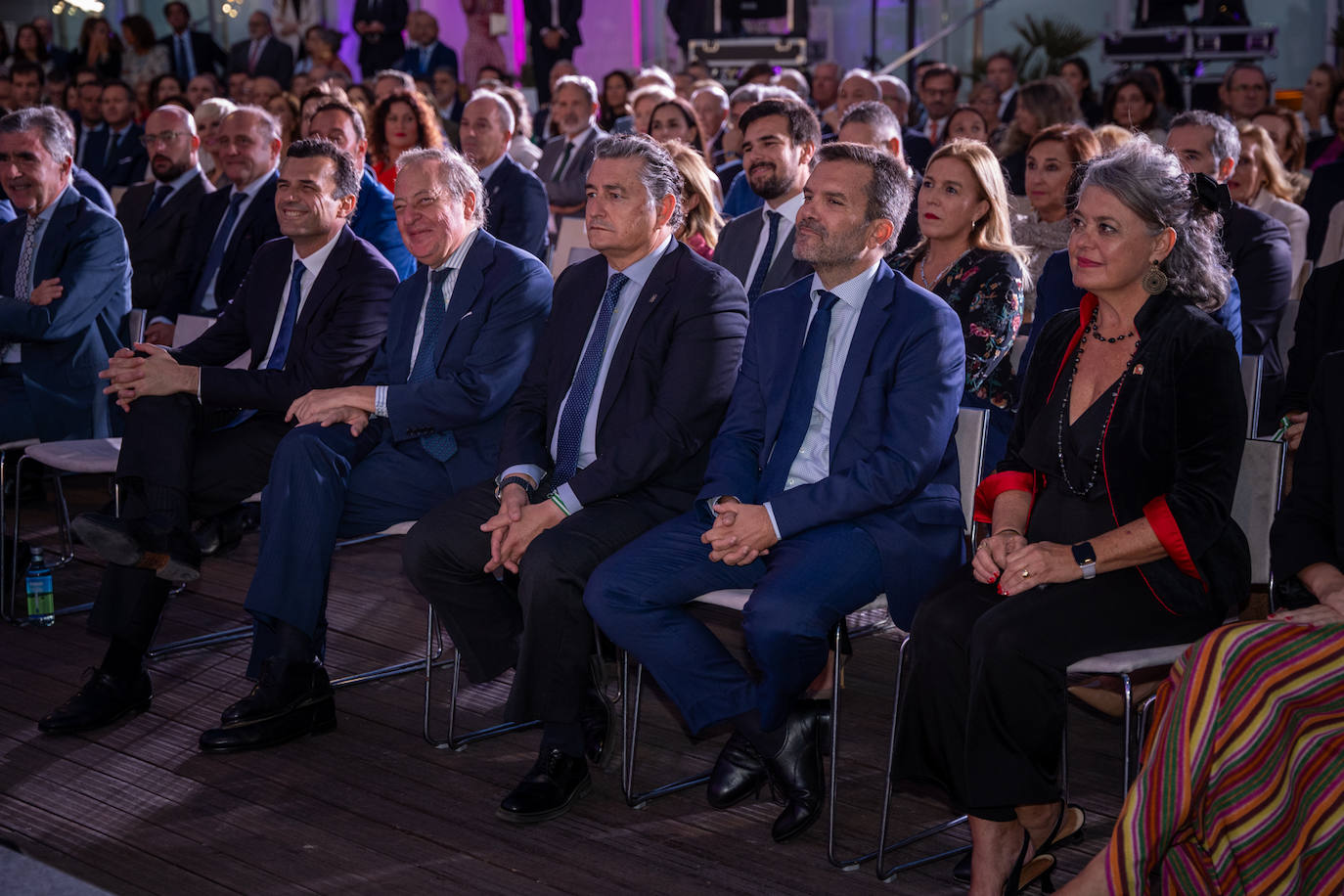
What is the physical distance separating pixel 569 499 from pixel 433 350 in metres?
0.68

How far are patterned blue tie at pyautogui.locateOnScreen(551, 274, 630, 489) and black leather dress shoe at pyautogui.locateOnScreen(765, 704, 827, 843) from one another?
0.79 meters

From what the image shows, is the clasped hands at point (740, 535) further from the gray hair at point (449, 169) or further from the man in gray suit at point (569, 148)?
the man in gray suit at point (569, 148)

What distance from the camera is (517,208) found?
19.1 feet

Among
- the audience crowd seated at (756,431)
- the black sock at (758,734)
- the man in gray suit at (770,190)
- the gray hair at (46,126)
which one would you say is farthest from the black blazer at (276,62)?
the black sock at (758,734)

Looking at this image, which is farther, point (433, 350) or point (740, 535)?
point (433, 350)

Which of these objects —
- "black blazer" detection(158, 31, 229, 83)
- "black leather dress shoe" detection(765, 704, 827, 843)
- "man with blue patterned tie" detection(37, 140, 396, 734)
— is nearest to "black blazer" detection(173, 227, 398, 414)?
"man with blue patterned tie" detection(37, 140, 396, 734)

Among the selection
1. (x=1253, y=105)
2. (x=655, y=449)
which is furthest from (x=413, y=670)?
(x=1253, y=105)

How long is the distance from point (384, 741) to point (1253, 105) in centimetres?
599

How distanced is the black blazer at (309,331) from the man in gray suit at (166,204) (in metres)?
1.80

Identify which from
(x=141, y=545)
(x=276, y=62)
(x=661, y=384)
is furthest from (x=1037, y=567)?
(x=276, y=62)

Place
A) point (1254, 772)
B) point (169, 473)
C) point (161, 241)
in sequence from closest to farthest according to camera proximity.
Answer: point (1254, 772), point (169, 473), point (161, 241)

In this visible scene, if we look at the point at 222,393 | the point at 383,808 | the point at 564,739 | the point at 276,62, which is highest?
the point at 276,62

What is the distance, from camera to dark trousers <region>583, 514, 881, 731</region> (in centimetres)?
262

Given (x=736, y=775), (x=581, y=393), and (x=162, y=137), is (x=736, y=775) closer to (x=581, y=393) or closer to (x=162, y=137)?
(x=581, y=393)
